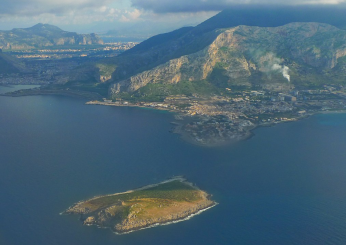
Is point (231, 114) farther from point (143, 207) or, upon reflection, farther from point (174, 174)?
point (143, 207)

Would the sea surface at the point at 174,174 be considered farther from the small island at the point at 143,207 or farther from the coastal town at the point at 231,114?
the coastal town at the point at 231,114

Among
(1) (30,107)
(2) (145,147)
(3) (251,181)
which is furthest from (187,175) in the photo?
(1) (30,107)

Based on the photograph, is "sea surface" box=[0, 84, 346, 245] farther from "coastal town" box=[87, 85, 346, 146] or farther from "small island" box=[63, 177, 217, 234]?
"coastal town" box=[87, 85, 346, 146]

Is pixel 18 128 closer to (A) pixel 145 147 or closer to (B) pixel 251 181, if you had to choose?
(A) pixel 145 147

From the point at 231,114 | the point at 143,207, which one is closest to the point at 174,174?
the point at 143,207

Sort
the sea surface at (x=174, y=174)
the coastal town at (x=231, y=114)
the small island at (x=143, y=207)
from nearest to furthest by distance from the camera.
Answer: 1. the sea surface at (x=174, y=174)
2. the small island at (x=143, y=207)
3. the coastal town at (x=231, y=114)

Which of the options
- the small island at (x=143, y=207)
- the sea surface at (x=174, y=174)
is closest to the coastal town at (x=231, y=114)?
the sea surface at (x=174, y=174)
